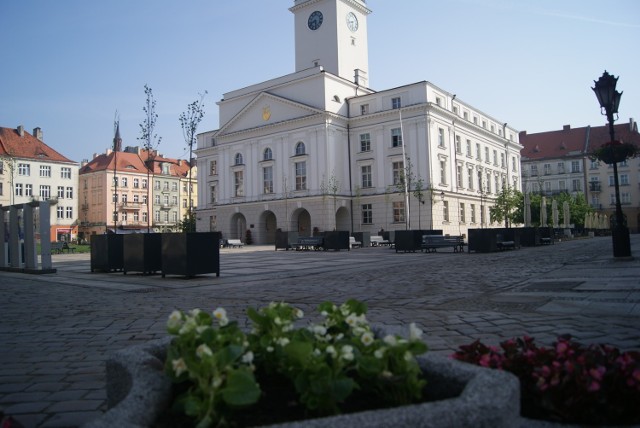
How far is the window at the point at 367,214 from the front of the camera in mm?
46638

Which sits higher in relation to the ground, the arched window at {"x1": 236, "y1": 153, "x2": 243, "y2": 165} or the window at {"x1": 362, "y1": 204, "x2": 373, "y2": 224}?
the arched window at {"x1": 236, "y1": 153, "x2": 243, "y2": 165}

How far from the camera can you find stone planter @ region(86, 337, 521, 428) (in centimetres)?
156

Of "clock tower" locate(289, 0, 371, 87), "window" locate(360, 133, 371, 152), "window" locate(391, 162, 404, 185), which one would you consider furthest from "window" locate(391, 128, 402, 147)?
"clock tower" locate(289, 0, 371, 87)

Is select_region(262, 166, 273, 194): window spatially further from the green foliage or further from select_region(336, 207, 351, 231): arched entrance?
the green foliage

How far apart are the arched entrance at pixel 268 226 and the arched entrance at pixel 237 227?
278 cm

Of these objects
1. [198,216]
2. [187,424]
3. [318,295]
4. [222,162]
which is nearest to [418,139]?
[222,162]

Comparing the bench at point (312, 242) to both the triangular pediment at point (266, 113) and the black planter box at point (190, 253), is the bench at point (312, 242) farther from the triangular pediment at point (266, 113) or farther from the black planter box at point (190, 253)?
the black planter box at point (190, 253)

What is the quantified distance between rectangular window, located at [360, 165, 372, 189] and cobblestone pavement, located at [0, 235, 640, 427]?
35.3 meters

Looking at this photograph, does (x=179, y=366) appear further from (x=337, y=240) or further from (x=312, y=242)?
(x=312, y=242)

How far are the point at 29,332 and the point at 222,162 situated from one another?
162 ft

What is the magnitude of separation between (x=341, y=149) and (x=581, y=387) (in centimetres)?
4556

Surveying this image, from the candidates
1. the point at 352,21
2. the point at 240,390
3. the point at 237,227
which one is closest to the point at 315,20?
the point at 352,21

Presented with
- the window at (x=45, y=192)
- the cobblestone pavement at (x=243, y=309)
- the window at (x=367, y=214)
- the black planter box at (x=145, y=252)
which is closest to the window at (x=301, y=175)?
the window at (x=367, y=214)

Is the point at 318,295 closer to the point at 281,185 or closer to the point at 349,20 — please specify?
the point at 281,185
